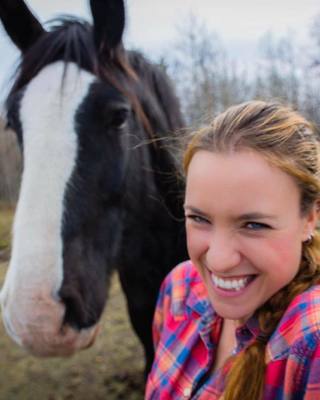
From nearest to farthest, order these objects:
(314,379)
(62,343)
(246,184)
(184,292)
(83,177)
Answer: (314,379) < (246,184) < (184,292) < (62,343) < (83,177)

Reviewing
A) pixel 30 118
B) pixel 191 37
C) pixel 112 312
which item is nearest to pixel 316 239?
pixel 30 118

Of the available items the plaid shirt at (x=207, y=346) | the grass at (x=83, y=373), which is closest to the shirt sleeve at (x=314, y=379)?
the plaid shirt at (x=207, y=346)

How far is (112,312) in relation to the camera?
5246mm

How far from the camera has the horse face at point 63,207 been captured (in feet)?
5.06

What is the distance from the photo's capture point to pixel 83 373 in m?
3.79

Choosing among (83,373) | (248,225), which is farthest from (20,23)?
(83,373)

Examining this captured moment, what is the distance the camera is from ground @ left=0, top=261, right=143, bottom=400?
3467mm

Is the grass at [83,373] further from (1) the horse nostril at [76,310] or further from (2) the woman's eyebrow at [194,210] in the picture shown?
(2) the woman's eyebrow at [194,210]

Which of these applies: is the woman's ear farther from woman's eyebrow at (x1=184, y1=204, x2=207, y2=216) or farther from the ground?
the ground

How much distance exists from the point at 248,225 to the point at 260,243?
0.06 m

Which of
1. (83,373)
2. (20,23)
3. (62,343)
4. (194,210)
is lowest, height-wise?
(83,373)

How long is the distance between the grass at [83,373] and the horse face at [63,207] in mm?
1471

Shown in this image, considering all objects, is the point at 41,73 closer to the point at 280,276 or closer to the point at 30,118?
the point at 30,118

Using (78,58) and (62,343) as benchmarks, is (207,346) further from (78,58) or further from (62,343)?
(78,58)
